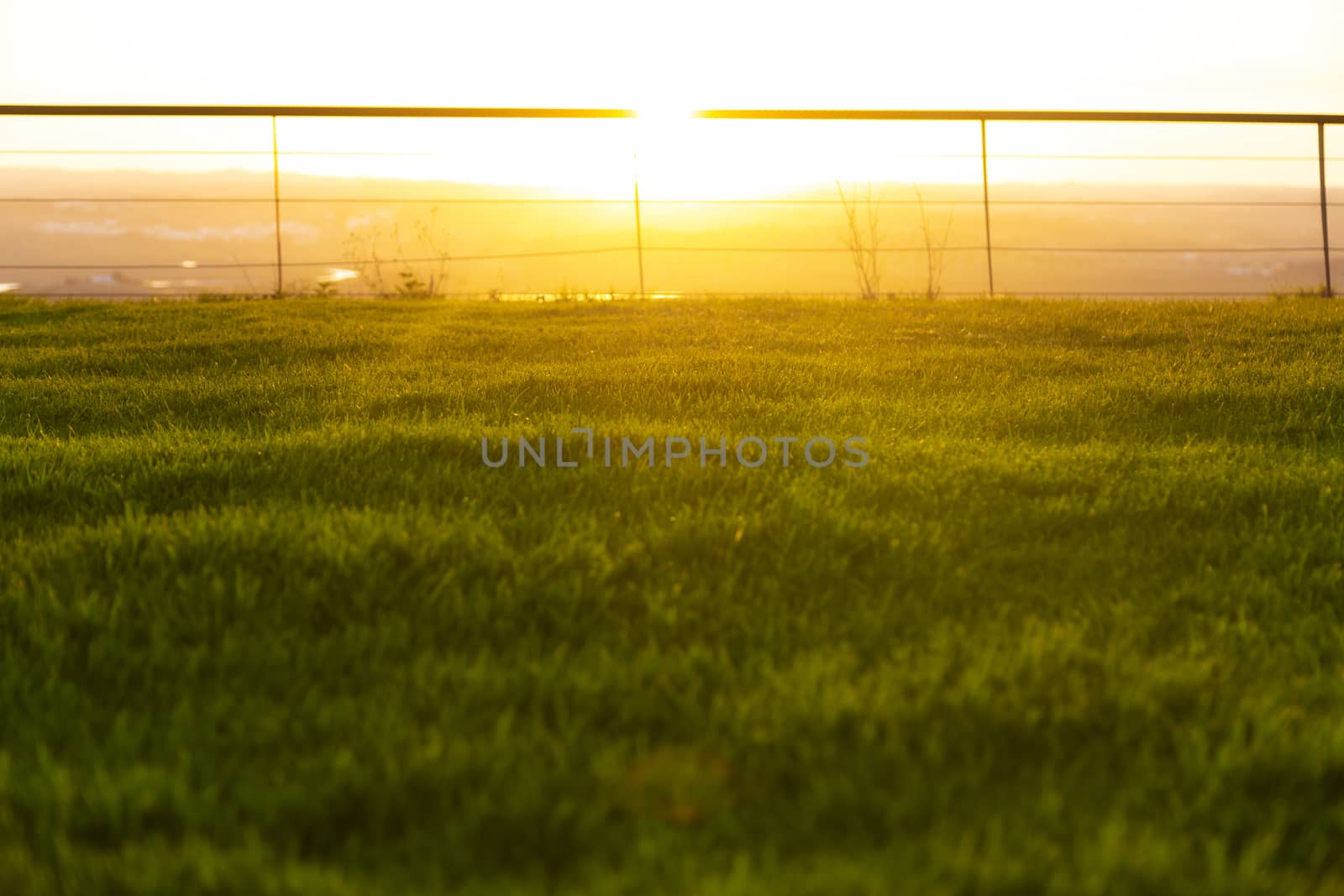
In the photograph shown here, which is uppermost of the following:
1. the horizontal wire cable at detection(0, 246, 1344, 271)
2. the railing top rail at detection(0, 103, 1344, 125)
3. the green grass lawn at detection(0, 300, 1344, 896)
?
the railing top rail at detection(0, 103, 1344, 125)

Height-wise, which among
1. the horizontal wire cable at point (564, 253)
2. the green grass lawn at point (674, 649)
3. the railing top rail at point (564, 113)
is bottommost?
the green grass lawn at point (674, 649)

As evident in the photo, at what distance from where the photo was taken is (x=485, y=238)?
8391mm

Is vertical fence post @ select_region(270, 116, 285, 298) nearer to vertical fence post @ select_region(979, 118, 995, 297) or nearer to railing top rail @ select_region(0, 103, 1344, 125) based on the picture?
railing top rail @ select_region(0, 103, 1344, 125)

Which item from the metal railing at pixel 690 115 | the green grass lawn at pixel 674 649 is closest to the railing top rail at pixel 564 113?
the metal railing at pixel 690 115

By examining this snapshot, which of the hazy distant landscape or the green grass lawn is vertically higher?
the hazy distant landscape

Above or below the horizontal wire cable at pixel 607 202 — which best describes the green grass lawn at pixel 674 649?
below

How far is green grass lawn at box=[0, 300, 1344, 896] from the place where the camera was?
4.77ft

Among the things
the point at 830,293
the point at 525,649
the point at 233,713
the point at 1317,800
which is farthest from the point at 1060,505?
the point at 830,293

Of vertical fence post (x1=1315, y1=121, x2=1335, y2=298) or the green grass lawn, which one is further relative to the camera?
vertical fence post (x1=1315, y1=121, x2=1335, y2=298)

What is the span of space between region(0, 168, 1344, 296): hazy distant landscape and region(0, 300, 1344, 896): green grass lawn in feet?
13.3

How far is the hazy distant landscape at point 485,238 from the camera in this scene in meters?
7.98

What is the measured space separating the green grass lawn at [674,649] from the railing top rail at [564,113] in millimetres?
4143

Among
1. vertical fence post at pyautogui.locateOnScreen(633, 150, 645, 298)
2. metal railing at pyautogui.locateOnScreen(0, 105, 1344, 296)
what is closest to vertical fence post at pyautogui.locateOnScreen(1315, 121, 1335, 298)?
metal railing at pyautogui.locateOnScreen(0, 105, 1344, 296)

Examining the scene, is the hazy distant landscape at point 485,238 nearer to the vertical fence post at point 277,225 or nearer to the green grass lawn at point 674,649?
the vertical fence post at point 277,225
